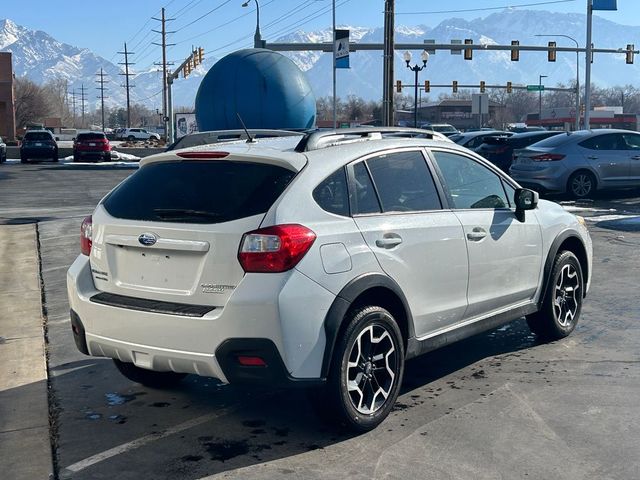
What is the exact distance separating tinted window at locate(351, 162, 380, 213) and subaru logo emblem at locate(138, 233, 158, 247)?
1192 mm

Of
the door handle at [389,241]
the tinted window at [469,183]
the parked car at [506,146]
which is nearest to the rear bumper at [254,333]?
the door handle at [389,241]

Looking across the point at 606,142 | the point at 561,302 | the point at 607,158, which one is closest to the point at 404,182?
the point at 561,302

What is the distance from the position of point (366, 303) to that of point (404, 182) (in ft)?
3.28

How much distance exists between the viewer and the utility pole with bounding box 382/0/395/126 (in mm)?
20828

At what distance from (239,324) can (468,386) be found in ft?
6.73

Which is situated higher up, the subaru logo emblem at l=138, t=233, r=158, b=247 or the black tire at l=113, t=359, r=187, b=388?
the subaru logo emblem at l=138, t=233, r=158, b=247

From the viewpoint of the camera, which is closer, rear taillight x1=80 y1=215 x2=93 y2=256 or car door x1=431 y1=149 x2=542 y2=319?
rear taillight x1=80 y1=215 x2=93 y2=256

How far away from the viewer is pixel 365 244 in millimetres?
4691

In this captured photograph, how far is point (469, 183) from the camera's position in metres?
5.91

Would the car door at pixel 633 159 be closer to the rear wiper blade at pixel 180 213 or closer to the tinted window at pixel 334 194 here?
the tinted window at pixel 334 194

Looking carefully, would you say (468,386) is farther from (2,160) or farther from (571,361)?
(2,160)

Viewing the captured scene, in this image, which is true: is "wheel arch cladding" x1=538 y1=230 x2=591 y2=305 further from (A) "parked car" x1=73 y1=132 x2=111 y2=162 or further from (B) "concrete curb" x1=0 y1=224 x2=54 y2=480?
(A) "parked car" x1=73 y1=132 x2=111 y2=162

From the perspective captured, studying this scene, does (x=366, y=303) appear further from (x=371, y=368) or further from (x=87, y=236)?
(x=87, y=236)

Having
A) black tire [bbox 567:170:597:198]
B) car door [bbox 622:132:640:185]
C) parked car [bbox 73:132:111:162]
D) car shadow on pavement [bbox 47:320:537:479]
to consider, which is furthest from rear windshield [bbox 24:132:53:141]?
car shadow on pavement [bbox 47:320:537:479]
